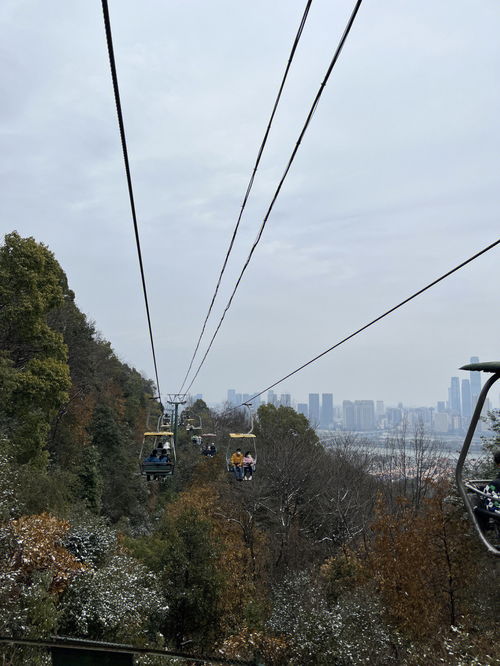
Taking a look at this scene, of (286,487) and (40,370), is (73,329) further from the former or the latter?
(286,487)

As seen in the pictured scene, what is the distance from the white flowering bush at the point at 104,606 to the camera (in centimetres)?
1302

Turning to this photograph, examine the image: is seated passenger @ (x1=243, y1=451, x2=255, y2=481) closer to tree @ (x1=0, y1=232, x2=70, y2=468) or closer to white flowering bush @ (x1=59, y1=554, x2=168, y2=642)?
white flowering bush @ (x1=59, y1=554, x2=168, y2=642)

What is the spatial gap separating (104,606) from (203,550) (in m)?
5.12

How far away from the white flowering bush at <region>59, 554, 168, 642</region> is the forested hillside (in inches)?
1.6

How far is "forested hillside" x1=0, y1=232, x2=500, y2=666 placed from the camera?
13164 mm

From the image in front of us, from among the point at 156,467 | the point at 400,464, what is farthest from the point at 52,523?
the point at 400,464

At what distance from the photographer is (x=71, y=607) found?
525 inches

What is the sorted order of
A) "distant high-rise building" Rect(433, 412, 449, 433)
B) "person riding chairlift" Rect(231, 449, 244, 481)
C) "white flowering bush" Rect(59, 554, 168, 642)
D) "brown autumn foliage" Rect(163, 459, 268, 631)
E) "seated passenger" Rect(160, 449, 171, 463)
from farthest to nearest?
"distant high-rise building" Rect(433, 412, 449, 433), "brown autumn foliage" Rect(163, 459, 268, 631), "person riding chairlift" Rect(231, 449, 244, 481), "seated passenger" Rect(160, 449, 171, 463), "white flowering bush" Rect(59, 554, 168, 642)

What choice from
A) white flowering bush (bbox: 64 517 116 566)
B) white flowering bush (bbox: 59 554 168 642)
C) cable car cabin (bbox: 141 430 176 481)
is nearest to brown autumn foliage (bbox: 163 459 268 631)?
cable car cabin (bbox: 141 430 176 481)

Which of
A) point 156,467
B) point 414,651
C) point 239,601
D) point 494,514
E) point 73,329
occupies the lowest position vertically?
point 239,601

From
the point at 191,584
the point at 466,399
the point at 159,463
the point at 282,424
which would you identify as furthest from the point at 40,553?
the point at 466,399

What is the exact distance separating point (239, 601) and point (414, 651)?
8.34 metres

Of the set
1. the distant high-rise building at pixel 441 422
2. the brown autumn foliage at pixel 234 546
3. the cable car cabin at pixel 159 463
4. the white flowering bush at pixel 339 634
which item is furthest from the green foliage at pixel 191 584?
the distant high-rise building at pixel 441 422

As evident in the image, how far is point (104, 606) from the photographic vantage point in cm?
1317
